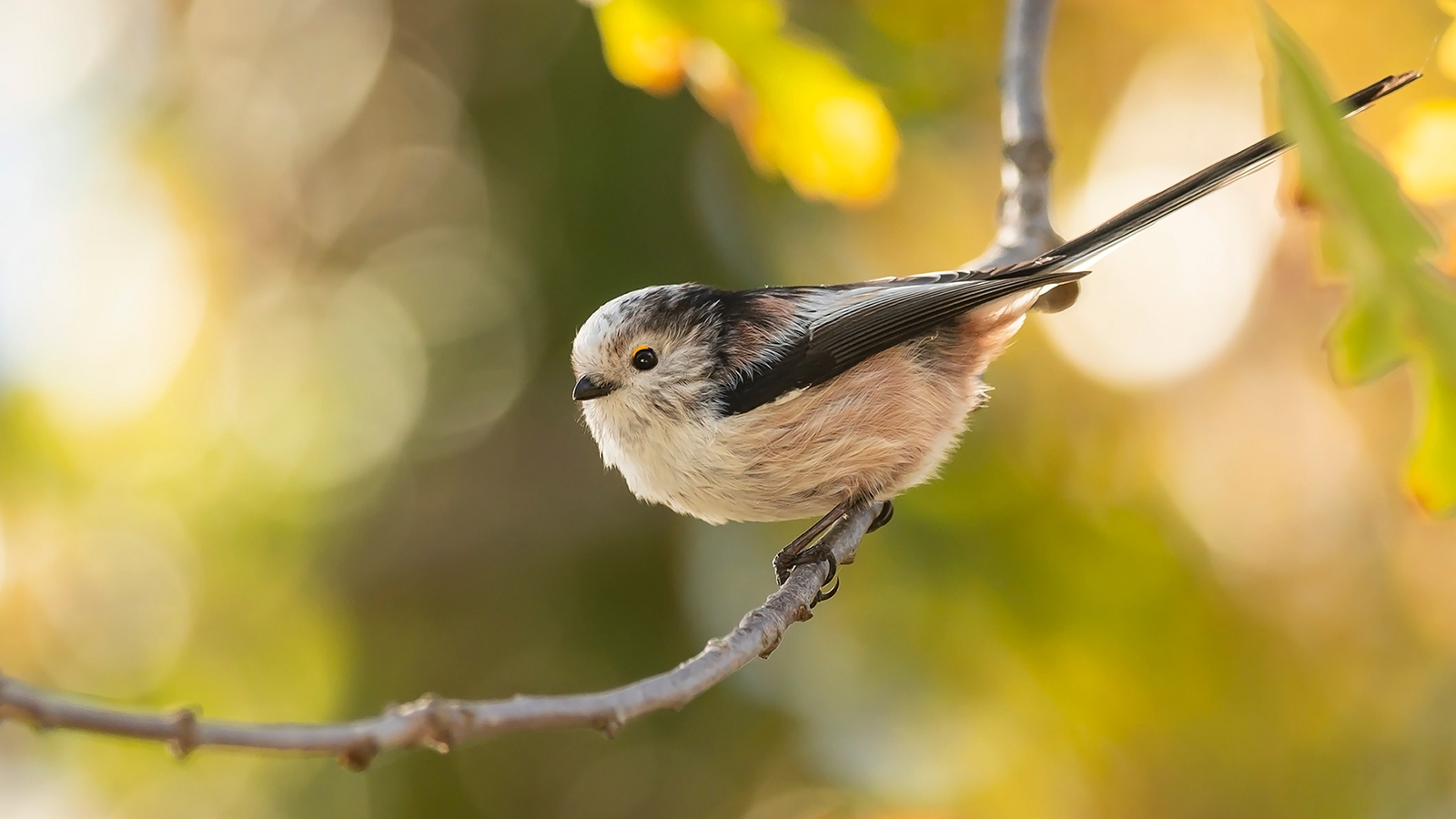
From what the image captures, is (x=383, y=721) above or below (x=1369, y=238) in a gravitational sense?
below

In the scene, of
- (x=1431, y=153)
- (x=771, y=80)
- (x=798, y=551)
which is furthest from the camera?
(x=798, y=551)

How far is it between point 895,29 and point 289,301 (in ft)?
10.1

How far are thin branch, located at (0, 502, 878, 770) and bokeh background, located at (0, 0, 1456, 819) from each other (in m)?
2.21

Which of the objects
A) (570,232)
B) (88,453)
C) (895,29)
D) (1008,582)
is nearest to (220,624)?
(88,453)

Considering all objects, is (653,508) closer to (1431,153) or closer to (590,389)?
(590,389)

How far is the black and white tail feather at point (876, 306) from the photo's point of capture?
2490 mm

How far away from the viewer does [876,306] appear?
287 cm


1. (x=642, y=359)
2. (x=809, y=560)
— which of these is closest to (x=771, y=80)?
(x=642, y=359)

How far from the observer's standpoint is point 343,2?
214 inches

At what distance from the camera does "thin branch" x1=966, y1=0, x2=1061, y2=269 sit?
8.98 feet

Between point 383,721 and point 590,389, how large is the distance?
5.75ft

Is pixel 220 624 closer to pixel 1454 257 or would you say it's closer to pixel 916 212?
pixel 916 212

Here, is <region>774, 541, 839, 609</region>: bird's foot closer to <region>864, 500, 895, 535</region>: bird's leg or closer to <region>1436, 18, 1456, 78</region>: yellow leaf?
<region>864, 500, 895, 535</region>: bird's leg

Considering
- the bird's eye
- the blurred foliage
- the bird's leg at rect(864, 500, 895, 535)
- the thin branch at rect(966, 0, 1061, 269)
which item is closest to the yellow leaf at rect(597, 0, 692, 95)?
the blurred foliage
